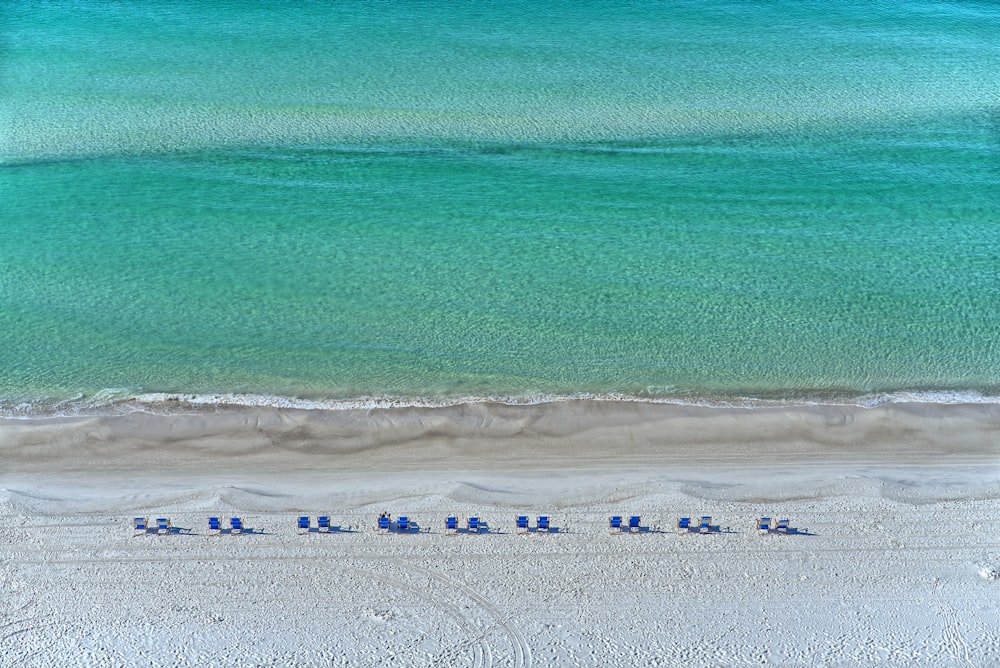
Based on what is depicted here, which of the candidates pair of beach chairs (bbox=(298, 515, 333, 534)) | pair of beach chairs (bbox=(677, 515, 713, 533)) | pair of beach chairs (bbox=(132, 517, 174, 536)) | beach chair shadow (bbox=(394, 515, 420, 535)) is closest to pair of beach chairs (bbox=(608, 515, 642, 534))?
pair of beach chairs (bbox=(677, 515, 713, 533))

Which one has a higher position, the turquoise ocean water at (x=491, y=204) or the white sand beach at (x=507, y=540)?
the turquoise ocean water at (x=491, y=204)

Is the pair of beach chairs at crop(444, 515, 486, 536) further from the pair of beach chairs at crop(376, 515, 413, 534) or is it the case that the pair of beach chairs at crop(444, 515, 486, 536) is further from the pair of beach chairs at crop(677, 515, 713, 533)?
the pair of beach chairs at crop(677, 515, 713, 533)

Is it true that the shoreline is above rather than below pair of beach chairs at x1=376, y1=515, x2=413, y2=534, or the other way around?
above

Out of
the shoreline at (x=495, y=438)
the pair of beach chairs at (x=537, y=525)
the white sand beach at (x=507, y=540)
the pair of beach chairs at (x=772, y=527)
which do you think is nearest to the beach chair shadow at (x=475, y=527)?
the white sand beach at (x=507, y=540)

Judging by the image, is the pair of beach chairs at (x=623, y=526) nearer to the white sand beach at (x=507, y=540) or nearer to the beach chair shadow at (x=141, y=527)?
the white sand beach at (x=507, y=540)

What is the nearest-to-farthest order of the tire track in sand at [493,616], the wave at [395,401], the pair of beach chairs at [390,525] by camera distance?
the tire track in sand at [493,616], the pair of beach chairs at [390,525], the wave at [395,401]

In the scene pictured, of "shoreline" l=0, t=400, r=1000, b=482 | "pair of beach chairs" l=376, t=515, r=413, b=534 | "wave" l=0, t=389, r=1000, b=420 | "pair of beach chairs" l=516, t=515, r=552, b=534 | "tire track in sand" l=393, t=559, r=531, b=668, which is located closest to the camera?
"tire track in sand" l=393, t=559, r=531, b=668

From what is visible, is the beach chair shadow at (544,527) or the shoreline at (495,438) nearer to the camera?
the beach chair shadow at (544,527)
